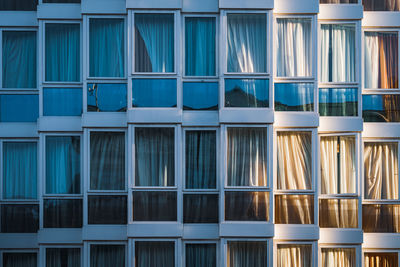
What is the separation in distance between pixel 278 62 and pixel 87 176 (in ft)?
15.0

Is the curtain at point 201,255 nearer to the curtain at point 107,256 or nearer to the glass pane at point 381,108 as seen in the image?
the curtain at point 107,256

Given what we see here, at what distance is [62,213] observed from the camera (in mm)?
10273

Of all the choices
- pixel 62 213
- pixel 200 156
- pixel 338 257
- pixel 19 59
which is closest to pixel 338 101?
pixel 200 156

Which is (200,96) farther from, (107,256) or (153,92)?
(107,256)

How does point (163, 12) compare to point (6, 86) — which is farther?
point (6, 86)

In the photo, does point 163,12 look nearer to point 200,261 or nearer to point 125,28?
point 125,28

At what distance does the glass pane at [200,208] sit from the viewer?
10.0 meters

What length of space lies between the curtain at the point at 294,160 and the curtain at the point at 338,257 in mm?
1488

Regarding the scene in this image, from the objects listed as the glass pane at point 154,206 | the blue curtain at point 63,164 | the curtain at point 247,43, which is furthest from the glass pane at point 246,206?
the blue curtain at point 63,164

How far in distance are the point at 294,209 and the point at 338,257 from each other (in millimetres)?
1444

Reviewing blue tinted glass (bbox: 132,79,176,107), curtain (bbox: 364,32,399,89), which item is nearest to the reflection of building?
blue tinted glass (bbox: 132,79,176,107)

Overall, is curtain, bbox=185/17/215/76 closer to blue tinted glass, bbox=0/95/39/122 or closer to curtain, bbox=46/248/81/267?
blue tinted glass, bbox=0/95/39/122

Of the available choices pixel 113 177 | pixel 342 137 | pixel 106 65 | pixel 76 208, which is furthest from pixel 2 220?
pixel 342 137

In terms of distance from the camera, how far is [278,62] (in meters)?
10.3
